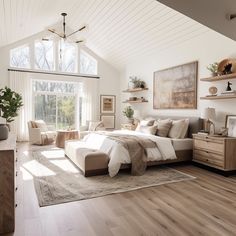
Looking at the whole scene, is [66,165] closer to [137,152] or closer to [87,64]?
[137,152]

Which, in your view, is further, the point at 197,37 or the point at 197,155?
the point at 197,37

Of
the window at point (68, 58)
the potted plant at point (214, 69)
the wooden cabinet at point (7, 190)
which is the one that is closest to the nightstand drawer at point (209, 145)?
the potted plant at point (214, 69)

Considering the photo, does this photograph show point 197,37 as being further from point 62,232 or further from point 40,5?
point 62,232

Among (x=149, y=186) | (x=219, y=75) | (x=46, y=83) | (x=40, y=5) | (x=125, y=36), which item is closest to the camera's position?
(x=149, y=186)

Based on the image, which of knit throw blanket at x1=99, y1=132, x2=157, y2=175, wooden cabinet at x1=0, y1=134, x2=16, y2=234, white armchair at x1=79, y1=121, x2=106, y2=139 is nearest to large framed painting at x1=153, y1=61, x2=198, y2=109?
knit throw blanket at x1=99, y1=132, x2=157, y2=175

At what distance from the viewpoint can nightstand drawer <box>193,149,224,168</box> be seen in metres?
3.92

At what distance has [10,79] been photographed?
23.6 feet

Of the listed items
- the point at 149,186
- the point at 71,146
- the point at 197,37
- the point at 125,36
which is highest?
the point at 125,36

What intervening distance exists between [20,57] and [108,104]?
11.8ft

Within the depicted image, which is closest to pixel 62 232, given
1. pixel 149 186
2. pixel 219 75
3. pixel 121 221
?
pixel 121 221

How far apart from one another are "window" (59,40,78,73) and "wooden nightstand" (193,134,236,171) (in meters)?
5.51

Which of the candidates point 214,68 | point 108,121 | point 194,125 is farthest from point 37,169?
point 108,121

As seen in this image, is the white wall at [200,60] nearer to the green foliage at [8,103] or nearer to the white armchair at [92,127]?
the white armchair at [92,127]

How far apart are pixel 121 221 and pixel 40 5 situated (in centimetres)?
507
